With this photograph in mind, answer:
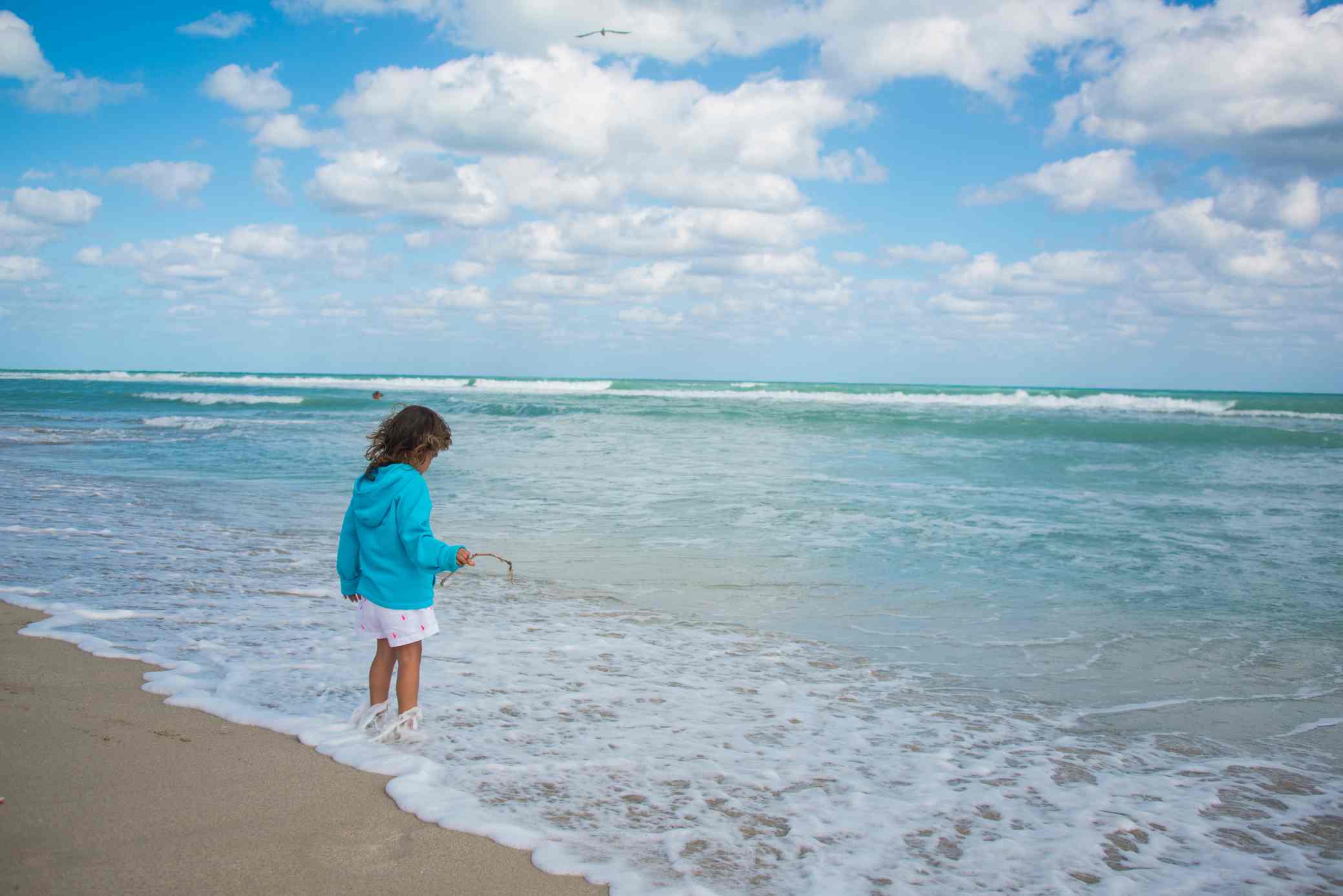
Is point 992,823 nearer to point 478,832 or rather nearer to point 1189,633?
point 478,832

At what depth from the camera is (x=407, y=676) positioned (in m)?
3.60

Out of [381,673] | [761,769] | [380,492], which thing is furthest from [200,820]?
[761,769]

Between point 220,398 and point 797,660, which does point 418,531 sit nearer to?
point 797,660

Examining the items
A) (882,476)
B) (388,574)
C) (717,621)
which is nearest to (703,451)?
(882,476)

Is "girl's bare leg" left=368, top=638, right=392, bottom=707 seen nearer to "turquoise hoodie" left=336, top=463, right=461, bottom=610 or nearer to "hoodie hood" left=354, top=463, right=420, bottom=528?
"turquoise hoodie" left=336, top=463, right=461, bottom=610

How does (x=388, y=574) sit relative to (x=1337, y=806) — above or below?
above

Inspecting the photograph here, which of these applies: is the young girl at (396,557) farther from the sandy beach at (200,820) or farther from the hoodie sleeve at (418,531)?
the sandy beach at (200,820)

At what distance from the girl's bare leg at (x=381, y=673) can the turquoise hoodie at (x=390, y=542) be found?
25 cm

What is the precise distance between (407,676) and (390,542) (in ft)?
1.93

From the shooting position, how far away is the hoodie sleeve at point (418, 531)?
130 inches

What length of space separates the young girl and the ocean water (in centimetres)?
24

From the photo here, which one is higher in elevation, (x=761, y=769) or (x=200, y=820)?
(x=200, y=820)

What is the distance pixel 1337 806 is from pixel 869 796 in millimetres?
1868

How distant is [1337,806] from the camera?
3.40 metres
